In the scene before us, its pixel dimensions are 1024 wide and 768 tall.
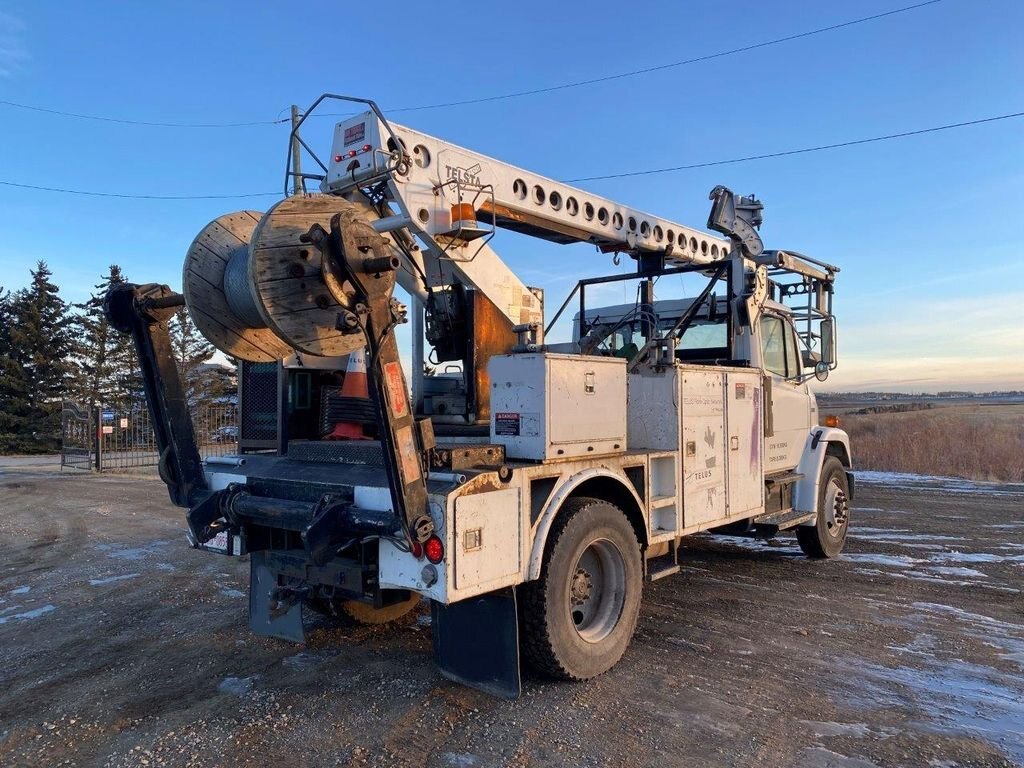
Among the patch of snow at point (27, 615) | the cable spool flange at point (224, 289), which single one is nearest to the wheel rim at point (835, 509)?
the cable spool flange at point (224, 289)

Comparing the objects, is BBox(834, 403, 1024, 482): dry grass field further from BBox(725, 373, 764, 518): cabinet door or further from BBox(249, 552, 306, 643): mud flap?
BBox(249, 552, 306, 643): mud flap

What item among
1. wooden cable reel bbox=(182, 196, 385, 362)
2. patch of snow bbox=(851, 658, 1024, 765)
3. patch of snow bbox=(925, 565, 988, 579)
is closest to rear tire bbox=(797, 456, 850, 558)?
patch of snow bbox=(925, 565, 988, 579)

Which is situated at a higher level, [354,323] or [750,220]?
[750,220]

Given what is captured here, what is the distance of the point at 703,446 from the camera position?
213 inches

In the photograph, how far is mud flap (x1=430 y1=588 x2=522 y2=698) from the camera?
12.5ft

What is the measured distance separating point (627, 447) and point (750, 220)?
142 inches

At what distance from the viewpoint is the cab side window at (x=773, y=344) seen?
23.2 feet

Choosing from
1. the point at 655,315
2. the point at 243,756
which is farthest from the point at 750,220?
the point at 243,756

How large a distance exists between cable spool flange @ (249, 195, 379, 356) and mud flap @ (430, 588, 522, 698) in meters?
1.57

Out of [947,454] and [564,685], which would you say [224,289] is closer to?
[564,685]

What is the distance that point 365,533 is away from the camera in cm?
359

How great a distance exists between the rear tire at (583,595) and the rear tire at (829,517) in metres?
3.58

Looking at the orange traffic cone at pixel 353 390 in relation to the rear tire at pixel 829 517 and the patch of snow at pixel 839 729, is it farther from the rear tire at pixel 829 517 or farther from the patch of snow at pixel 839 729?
the rear tire at pixel 829 517

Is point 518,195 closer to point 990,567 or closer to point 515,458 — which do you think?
point 515,458
